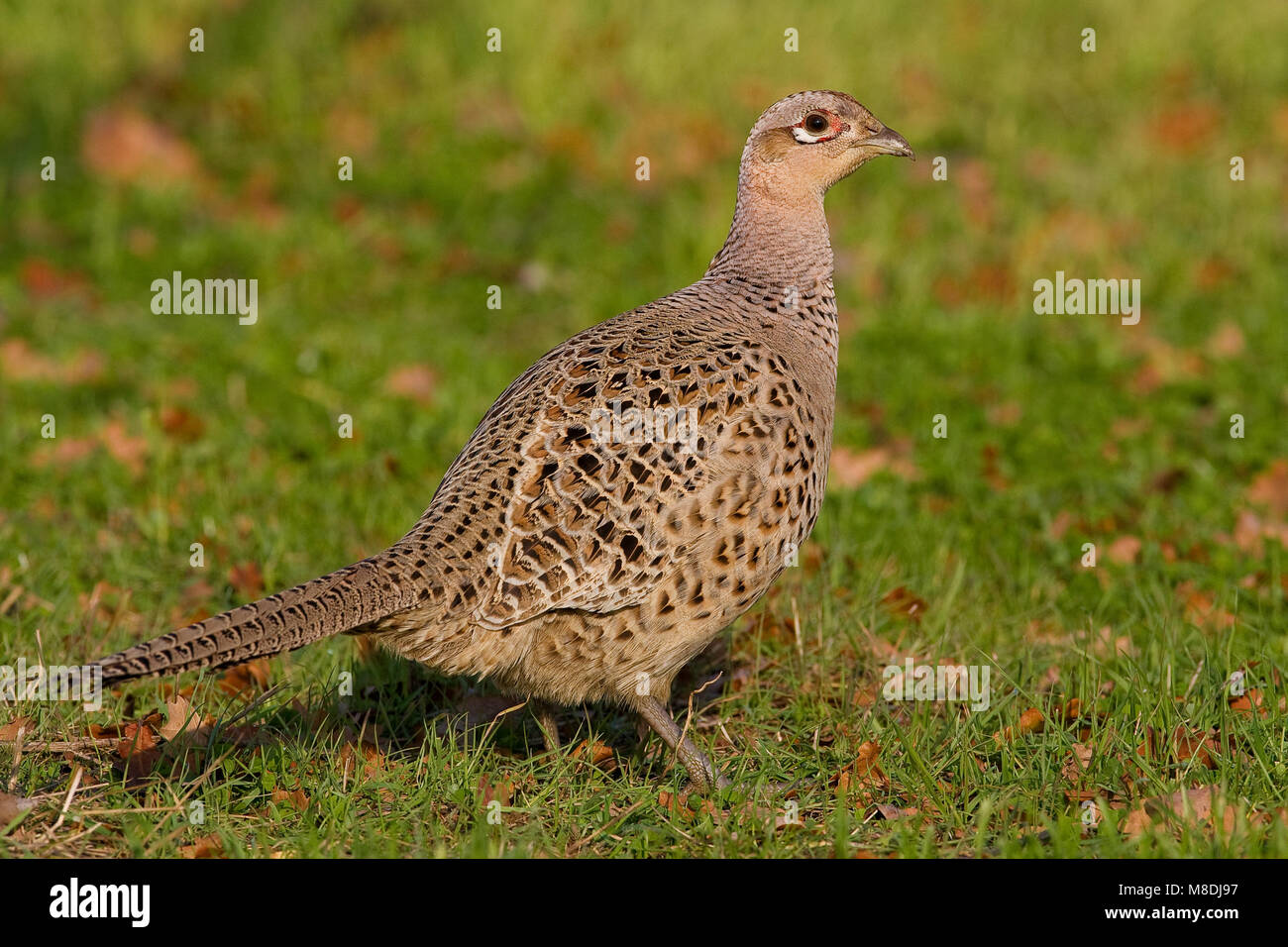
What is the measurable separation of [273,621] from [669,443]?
1198 mm

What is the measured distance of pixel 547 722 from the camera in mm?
4617

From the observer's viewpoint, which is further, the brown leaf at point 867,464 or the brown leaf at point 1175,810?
the brown leaf at point 867,464

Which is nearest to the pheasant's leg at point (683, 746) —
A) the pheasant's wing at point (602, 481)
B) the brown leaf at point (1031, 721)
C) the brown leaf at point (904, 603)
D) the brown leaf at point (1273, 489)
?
the pheasant's wing at point (602, 481)

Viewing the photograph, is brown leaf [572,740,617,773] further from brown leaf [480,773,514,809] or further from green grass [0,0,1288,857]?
brown leaf [480,773,514,809]

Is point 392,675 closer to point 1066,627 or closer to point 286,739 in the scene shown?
point 286,739

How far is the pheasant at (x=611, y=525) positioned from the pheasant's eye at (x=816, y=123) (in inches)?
29.4

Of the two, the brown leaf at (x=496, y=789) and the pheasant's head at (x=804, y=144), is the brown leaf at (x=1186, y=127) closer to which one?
the pheasant's head at (x=804, y=144)

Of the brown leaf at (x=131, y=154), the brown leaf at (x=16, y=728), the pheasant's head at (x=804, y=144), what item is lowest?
the brown leaf at (x=16, y=728)

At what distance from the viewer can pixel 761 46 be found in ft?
35.7

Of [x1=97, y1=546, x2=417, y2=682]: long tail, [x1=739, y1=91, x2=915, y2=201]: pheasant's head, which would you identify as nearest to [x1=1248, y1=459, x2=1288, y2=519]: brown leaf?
[x1=739, y1=91, x2=915, y2=201]: pheasant's head

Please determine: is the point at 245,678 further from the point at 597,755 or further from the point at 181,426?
the point at 181,426

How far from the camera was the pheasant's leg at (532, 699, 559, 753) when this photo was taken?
451 cm

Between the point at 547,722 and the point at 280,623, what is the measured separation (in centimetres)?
116

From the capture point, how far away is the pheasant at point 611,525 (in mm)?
4031
